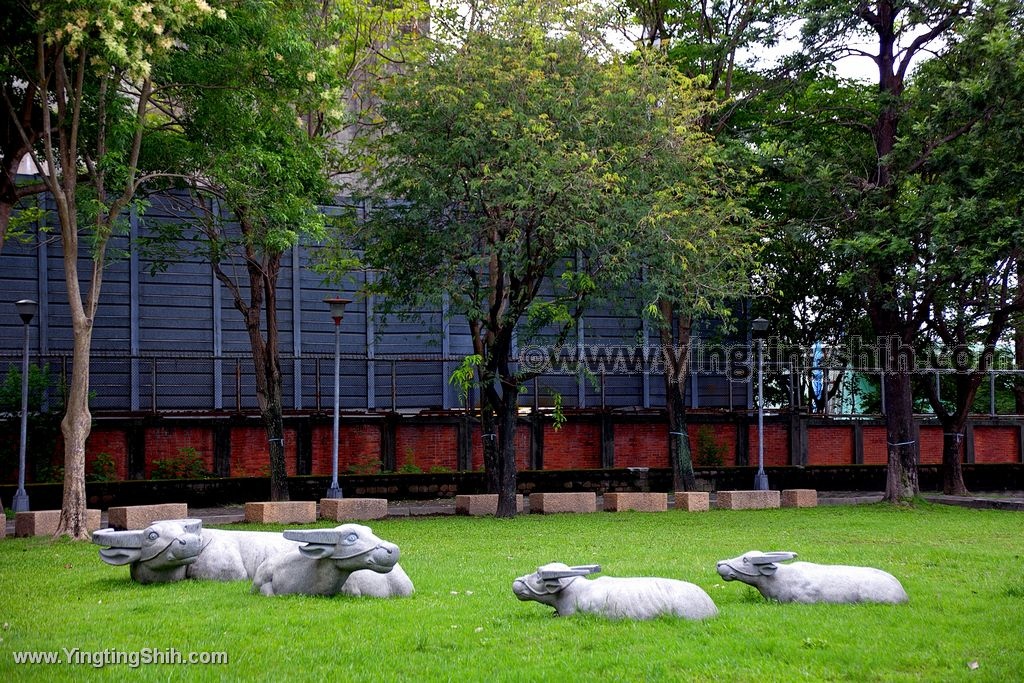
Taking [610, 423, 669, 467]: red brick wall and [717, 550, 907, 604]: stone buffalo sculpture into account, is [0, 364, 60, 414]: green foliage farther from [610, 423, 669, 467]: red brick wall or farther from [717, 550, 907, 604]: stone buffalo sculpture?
[717, 550, 907, 604]: stone buffalo sculpture

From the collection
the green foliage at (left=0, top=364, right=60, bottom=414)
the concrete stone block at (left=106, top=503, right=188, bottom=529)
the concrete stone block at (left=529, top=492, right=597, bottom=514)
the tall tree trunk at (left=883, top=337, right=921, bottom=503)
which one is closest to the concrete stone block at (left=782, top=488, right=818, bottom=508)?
the tall tree trunk at (left=883, top=337, right=921, bottom=503)

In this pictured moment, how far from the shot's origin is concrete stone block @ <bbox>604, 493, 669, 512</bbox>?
2600 cm

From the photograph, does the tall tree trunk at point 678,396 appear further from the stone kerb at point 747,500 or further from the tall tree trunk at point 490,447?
the tall tree trunk at point 490,447

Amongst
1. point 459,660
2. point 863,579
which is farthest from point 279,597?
point 863,579

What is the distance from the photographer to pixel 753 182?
99.3ft

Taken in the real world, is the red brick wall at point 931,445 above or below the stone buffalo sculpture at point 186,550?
below

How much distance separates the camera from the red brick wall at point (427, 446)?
101 feet

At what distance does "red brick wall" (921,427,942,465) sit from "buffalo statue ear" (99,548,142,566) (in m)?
30.9

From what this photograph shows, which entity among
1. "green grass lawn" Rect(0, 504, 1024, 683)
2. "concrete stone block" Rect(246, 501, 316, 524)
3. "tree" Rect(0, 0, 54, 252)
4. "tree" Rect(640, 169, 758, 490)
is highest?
"tree" Rect(0, 0, 54, 252)

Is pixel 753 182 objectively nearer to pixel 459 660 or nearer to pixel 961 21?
pixel 961 21

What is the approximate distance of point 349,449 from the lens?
30.2m

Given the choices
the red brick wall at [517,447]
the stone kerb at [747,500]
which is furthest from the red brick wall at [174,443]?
the stone kerb at [747,500]

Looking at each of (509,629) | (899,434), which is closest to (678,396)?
(899,434)

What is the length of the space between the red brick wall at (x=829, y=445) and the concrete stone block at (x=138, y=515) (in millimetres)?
21408
